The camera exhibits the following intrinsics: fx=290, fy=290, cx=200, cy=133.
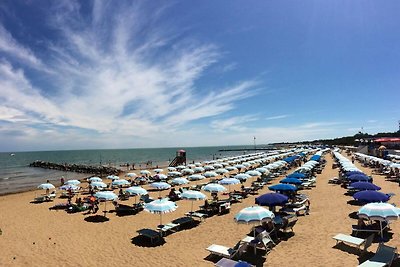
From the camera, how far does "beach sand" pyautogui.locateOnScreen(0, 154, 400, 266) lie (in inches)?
355

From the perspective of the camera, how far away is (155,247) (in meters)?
10.3

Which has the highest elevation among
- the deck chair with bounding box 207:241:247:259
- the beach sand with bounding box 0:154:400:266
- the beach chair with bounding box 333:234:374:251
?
the beach chair with bounding box 333:234:374:251

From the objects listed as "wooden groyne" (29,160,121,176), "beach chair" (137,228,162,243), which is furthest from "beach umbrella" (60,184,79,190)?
"wooden groyne" (29,160,121,176)

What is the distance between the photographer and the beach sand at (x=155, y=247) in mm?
9008

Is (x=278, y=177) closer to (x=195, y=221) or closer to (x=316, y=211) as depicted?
(x=316, y=211)

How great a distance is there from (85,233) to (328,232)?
32.5 ft

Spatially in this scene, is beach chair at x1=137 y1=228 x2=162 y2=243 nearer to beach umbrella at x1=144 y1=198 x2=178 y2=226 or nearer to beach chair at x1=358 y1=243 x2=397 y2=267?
beach umbrella at x1=144 y1=198 x2=178 y2=226

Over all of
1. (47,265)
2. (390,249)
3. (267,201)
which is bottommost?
(47,265)

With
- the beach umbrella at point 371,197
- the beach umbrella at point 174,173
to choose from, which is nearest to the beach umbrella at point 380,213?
the beach umbrella at point 371,197

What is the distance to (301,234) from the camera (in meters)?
10.9

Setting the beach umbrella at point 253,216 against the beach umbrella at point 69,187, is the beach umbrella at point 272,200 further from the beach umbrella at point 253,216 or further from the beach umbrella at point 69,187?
the beach umbrella at point 69,187

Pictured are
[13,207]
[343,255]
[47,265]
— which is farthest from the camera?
[13,207]

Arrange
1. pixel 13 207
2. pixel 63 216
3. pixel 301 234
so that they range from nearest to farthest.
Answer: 1. pixel 301 234
2. pixel 63 216
3. pixel 13 207

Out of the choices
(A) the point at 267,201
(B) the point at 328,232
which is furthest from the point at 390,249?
(A) the point at 267,201
